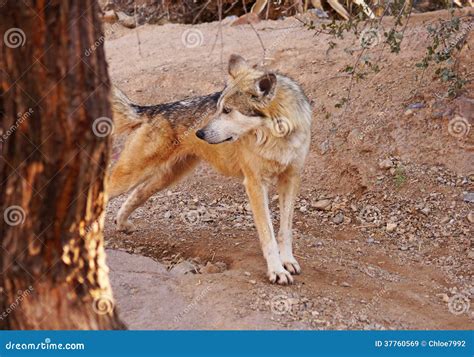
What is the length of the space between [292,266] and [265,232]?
1.26 feet

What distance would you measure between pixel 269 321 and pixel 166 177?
2.38 meters

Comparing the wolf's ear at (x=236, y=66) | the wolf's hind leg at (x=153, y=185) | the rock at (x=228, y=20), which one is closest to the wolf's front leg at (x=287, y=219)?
the wolf's ear at (x=236, y=66)

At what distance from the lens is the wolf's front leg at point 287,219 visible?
6.09 m

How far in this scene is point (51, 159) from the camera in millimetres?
3586

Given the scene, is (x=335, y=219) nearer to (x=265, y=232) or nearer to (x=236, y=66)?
(x=265, y=232)

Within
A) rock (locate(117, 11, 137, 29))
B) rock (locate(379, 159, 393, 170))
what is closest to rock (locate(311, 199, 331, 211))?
rock (locate(379, 159, 393, 170))

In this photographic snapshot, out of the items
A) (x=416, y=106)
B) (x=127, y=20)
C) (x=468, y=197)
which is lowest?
(x=468, y=197)

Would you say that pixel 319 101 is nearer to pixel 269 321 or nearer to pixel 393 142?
pixel 393 142

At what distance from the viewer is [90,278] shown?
3.96 metres

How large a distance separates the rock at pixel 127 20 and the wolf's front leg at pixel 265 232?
8361mm

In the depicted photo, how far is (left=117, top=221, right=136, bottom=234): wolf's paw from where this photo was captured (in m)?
7.34

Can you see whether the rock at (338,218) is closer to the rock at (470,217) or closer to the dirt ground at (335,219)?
the dirt ground at (335,219)

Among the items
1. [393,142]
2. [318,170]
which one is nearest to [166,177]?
[318,170]

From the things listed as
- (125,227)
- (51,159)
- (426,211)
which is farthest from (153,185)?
(51,159)
